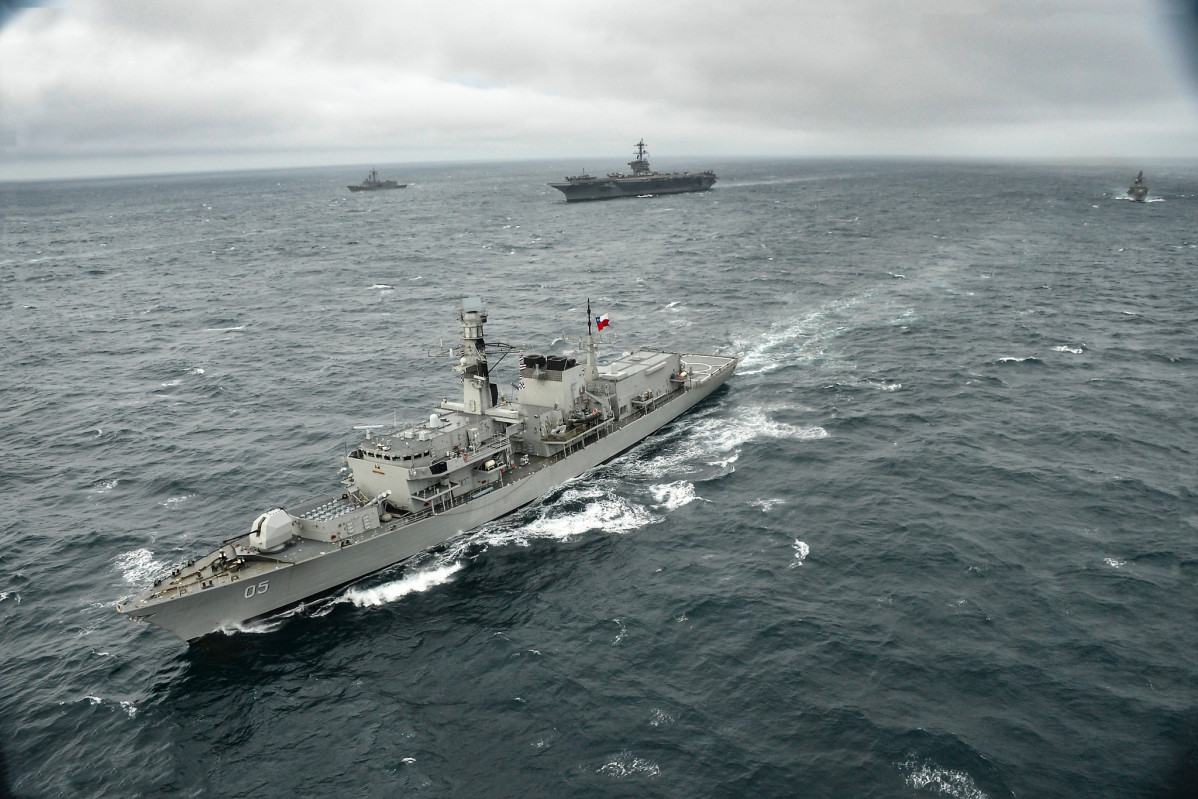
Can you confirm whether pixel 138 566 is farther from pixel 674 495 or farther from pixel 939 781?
pixel 939 781

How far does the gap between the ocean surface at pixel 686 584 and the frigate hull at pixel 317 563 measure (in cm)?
127

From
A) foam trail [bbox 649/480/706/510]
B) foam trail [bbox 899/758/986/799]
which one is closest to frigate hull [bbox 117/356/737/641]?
foam trail [bbox 649/480/706/510]

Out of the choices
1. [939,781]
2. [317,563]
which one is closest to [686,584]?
[939,781]

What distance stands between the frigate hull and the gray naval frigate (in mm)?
75

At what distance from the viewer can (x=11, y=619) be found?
4478 cm

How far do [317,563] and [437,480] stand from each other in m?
10.4

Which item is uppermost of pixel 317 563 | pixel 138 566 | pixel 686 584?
pixel 317 563

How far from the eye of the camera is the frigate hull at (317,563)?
41.3 metres

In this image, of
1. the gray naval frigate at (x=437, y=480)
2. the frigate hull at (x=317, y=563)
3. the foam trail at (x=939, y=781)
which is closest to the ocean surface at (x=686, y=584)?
the foam trail at (x=939, y=781)

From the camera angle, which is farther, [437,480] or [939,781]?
[437,480]

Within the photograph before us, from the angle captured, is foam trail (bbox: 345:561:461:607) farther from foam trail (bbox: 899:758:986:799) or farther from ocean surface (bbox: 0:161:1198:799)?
foam trail (bbox: 899:758:986:799)

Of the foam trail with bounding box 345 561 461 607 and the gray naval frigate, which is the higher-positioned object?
the gray naval frigate

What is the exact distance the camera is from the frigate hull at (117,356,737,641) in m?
41.3

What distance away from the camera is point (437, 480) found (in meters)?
53.0
